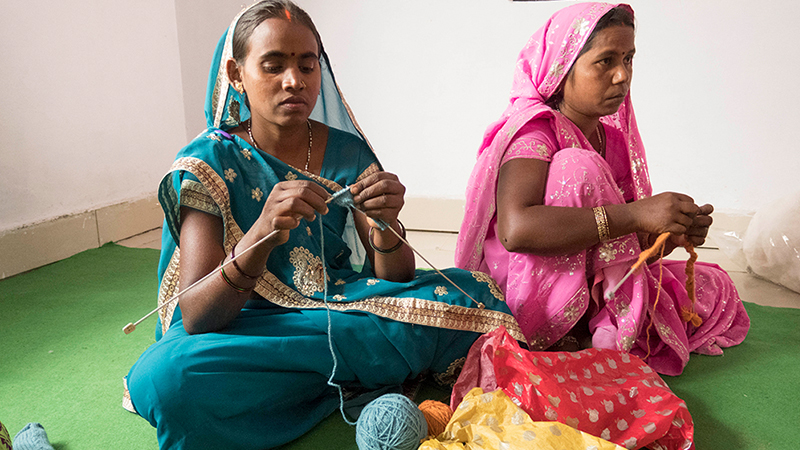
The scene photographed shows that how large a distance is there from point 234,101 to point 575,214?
1019mm

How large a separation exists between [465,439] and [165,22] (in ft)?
11.8

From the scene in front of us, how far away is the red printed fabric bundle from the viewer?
4.28 ft

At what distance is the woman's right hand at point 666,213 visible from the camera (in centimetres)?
154

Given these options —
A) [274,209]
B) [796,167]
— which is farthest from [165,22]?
[796,167]

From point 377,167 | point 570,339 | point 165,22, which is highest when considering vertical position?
point 165,22

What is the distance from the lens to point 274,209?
122cm

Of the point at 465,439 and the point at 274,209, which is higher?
the point at 274,209

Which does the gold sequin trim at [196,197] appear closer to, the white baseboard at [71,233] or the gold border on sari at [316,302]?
the gold border on sari at [316,302]

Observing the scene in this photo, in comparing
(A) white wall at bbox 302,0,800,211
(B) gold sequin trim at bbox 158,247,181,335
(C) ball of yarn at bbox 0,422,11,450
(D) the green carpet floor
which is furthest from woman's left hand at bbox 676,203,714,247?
(A) white wall at bbox 302,0,800,211

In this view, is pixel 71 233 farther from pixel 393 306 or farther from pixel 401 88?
pixel 393 306

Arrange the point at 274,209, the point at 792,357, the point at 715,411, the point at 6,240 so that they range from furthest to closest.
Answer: the point at 6,240 < the point at 792,357 < the point at 715,411 < the point at 274,209

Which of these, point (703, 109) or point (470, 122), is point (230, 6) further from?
point (703, 109)

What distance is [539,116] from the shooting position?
1769mm

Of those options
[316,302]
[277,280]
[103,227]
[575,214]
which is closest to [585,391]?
[575,214]
